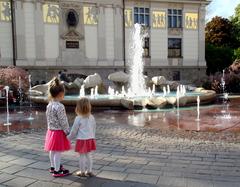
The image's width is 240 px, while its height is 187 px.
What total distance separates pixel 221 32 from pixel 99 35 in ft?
64.2

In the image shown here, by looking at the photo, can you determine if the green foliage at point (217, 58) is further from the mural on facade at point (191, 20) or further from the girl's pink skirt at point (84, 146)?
the girl's pink skirt at point (84, 146)

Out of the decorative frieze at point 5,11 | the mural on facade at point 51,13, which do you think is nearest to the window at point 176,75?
the mural on facade at point 51,13

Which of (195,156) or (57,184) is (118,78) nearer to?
(195,156)

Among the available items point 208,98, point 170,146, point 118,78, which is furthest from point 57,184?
point 118,78

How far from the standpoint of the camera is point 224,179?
5211 millimetres

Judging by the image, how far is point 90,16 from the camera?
31.0 meters

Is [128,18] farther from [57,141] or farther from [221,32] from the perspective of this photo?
[57,141]

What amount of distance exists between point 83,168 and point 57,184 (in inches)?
19.4

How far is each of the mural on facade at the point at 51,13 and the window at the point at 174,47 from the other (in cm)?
1049

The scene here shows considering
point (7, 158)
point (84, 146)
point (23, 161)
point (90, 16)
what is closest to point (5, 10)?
point (90, 16)

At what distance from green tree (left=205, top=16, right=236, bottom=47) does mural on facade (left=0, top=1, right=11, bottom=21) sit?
25.8m

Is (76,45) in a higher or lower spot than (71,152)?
higher

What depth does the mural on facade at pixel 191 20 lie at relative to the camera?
3434 centimetres

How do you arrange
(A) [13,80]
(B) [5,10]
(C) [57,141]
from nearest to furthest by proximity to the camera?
1. (C) [57,141]
2. (A) [13,80]
3. (B) [5,10]
